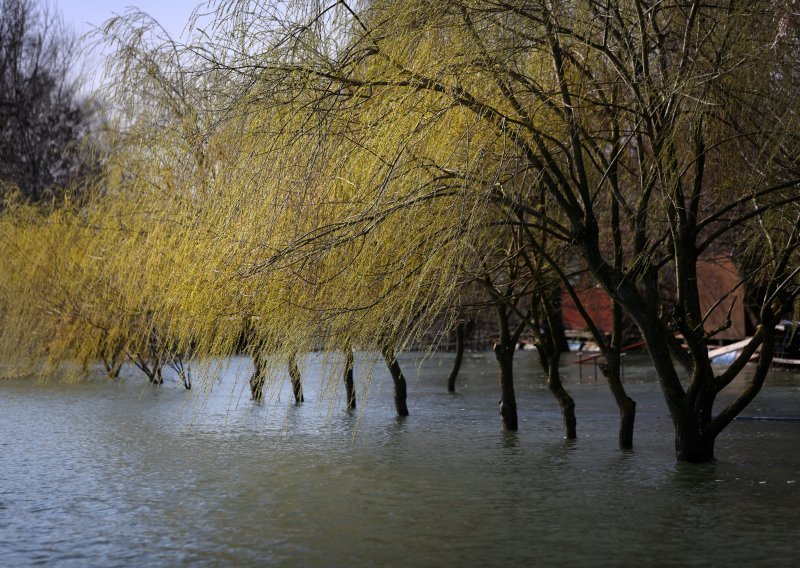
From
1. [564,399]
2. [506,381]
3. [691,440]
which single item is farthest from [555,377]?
[691,440]

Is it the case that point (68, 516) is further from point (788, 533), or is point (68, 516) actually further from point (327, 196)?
point (788, 533)

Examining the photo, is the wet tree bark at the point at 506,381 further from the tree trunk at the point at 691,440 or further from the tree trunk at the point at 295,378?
the tree trunk at the point at 691,440

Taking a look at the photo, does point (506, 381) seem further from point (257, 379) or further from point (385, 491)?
point (385, 491)

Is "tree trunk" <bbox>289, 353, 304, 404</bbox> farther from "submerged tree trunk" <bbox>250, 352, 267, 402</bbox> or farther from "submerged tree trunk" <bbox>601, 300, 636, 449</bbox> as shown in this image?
"submerged tree trunk" <bbox>601, 300, 636, 449</bbox>

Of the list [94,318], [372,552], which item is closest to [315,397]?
[94,318]

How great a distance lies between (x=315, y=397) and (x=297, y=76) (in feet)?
28.0

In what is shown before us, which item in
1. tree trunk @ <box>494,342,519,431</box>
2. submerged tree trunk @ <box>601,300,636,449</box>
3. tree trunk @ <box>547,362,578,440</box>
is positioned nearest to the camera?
submerged tree trunk @ <box>601,300,636,449</box>

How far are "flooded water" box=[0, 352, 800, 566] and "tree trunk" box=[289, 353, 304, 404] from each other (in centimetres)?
35

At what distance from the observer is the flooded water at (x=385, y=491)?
22.0ft

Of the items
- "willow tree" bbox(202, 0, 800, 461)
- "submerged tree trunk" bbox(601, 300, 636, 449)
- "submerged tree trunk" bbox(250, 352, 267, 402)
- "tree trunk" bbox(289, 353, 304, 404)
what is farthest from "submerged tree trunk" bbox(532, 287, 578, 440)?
"submerged tree trunk" bbox(250, 352, 267, 402)

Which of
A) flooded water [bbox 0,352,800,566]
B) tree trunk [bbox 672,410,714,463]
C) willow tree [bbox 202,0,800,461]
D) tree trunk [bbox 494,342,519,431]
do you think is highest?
willow tree [bbox 202,0,800,461]

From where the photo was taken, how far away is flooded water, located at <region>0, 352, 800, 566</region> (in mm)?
6715

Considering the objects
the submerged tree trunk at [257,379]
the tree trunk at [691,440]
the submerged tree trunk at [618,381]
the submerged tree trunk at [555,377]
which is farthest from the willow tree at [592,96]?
the submerged tree trunk at [257,379]

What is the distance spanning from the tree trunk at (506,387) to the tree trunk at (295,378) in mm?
2056
